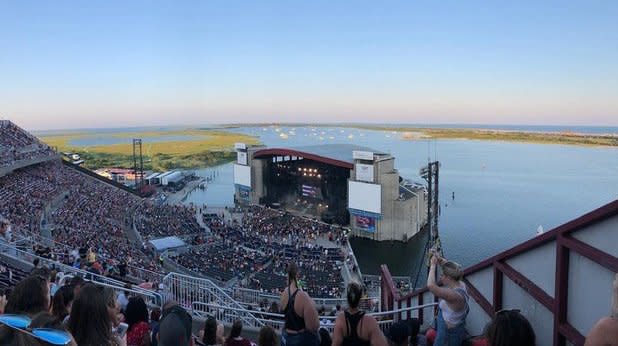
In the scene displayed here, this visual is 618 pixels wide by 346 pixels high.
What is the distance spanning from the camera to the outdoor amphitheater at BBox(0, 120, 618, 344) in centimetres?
296

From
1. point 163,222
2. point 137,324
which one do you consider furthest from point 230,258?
point 137,324

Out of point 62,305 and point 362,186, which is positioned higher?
point 62,305

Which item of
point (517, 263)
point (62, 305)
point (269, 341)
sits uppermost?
point (517, 263)

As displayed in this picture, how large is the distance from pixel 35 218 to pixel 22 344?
74.3 ft

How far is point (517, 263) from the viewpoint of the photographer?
11.8 ft

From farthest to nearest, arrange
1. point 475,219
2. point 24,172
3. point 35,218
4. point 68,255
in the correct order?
point 475,219
point 24,172
point 35,218
point 68,255

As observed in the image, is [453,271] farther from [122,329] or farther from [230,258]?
[230,258]

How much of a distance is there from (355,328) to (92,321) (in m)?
1.69

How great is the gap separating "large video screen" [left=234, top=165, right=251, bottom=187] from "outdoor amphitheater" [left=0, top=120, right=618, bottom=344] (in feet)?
16.6

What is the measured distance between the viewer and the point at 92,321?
8.60ft

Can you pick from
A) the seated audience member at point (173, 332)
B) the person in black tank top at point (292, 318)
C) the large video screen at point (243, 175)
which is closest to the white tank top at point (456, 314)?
the person in black tank top at point (292, 318)

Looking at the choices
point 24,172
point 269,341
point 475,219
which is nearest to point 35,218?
point 24,172

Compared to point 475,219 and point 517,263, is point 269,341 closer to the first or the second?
point 517,263

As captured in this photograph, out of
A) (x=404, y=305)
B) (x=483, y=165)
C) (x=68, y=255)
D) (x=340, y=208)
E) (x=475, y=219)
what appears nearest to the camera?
(x=404, y=305)
